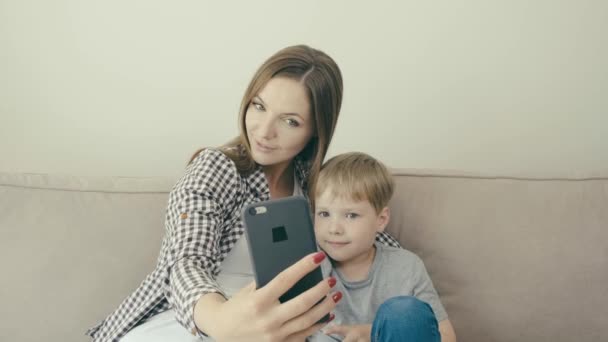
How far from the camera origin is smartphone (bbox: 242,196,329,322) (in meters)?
0.87

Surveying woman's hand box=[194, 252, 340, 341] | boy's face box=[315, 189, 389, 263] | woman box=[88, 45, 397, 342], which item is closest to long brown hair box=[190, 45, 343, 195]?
woman box=[88, 45, 397, 342]

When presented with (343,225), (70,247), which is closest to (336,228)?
(343,225)

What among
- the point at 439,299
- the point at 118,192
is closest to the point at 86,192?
the point at 118,192

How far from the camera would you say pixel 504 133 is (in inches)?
68.9

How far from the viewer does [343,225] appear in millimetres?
1236

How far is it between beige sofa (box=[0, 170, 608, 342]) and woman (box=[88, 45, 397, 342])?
10 centimetres

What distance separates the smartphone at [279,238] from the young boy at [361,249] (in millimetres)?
324

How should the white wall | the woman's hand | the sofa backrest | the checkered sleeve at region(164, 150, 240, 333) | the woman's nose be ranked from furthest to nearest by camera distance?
the white wall < the sofa backrest < the woman's nose < the checkered sleeve at region(164, 150, 240, 333) < the woman's hand

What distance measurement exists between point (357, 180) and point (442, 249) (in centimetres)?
28

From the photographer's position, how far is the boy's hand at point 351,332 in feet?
3.66

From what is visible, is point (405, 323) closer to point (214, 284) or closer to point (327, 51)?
point (214, 284)

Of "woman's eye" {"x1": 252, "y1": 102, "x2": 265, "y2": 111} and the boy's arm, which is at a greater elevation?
"woman's eye" {"x1": 252, "y1": 102, "x2": 265, "y2": 111}

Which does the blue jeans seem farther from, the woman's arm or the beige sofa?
the beige sofa

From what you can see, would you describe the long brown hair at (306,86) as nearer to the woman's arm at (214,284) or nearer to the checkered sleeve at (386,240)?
the woman's arm at (214,284)
